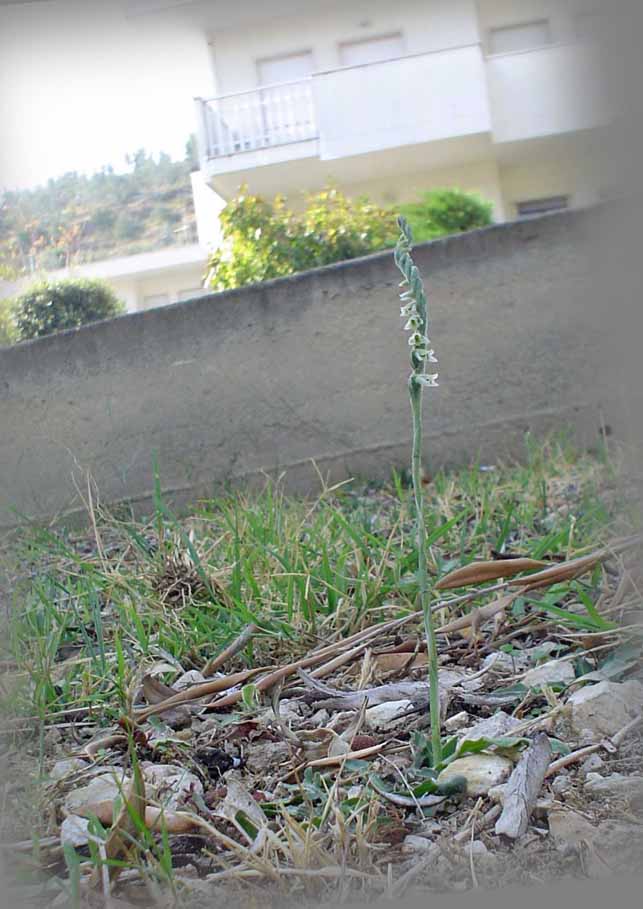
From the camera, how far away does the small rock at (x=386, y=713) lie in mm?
815

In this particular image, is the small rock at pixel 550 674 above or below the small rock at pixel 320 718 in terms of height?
below

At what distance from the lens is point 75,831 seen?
0.66m

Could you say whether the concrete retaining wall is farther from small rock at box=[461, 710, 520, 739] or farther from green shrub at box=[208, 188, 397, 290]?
green shrub at box=[208, 188, 397, 290]

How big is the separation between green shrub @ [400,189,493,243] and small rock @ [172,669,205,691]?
15.5 feet

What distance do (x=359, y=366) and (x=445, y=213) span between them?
3252mm

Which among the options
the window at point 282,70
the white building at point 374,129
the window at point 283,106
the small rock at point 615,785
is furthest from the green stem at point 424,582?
the window at point 283,106

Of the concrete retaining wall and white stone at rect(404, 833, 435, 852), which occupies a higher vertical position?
the concrete retaining wall

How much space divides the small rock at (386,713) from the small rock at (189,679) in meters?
0.22

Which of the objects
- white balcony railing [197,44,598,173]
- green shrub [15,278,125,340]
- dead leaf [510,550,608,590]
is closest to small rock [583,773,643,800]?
dead leaf [510,550,608,590]

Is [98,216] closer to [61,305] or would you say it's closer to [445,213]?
[61,305]

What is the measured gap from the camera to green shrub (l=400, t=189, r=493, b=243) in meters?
5.51

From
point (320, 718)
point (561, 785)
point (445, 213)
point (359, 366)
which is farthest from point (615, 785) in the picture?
point (445, 213)

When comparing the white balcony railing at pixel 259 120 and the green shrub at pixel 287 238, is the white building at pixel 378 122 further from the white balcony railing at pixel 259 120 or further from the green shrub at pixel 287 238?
the green shrub at pixel 287 238

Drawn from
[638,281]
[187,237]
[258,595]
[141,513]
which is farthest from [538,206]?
[638,281]
